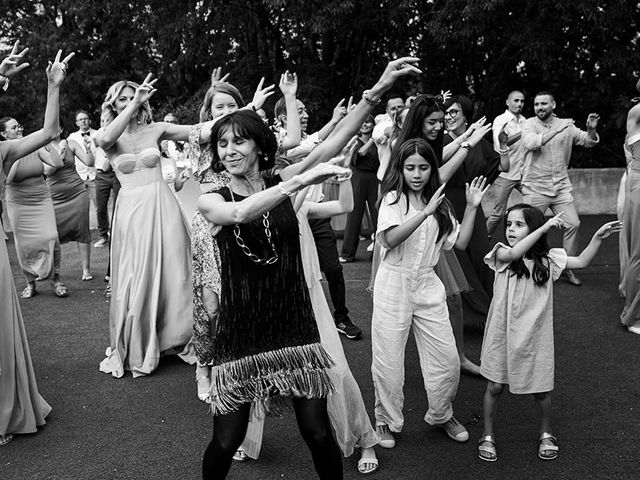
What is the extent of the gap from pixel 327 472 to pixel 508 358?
4.38 feet

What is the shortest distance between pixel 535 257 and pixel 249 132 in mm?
1816

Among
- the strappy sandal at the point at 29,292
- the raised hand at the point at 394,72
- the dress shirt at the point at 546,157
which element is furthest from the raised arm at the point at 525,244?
the strappy sandal at the point at 29,292

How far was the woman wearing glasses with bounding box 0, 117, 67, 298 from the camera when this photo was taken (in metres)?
7.10

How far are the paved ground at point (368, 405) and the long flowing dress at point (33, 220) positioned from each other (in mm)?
1549

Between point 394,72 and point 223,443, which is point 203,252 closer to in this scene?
point 223,443

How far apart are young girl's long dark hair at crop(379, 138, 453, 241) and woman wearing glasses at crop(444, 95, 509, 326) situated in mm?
1373

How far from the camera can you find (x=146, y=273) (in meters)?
5.04

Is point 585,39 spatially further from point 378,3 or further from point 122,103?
point 122,103

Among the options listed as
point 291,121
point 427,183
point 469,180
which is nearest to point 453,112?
point 469,180

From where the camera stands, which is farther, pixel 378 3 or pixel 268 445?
pixel 378 3

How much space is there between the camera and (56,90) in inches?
148

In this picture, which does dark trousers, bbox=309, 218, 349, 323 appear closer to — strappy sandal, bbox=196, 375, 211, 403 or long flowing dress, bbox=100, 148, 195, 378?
long flowing dress, bbox=100, 148, 195, 378

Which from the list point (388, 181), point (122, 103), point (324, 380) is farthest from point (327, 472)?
point (122, 103)

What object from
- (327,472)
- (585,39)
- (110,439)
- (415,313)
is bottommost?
(110,439)
